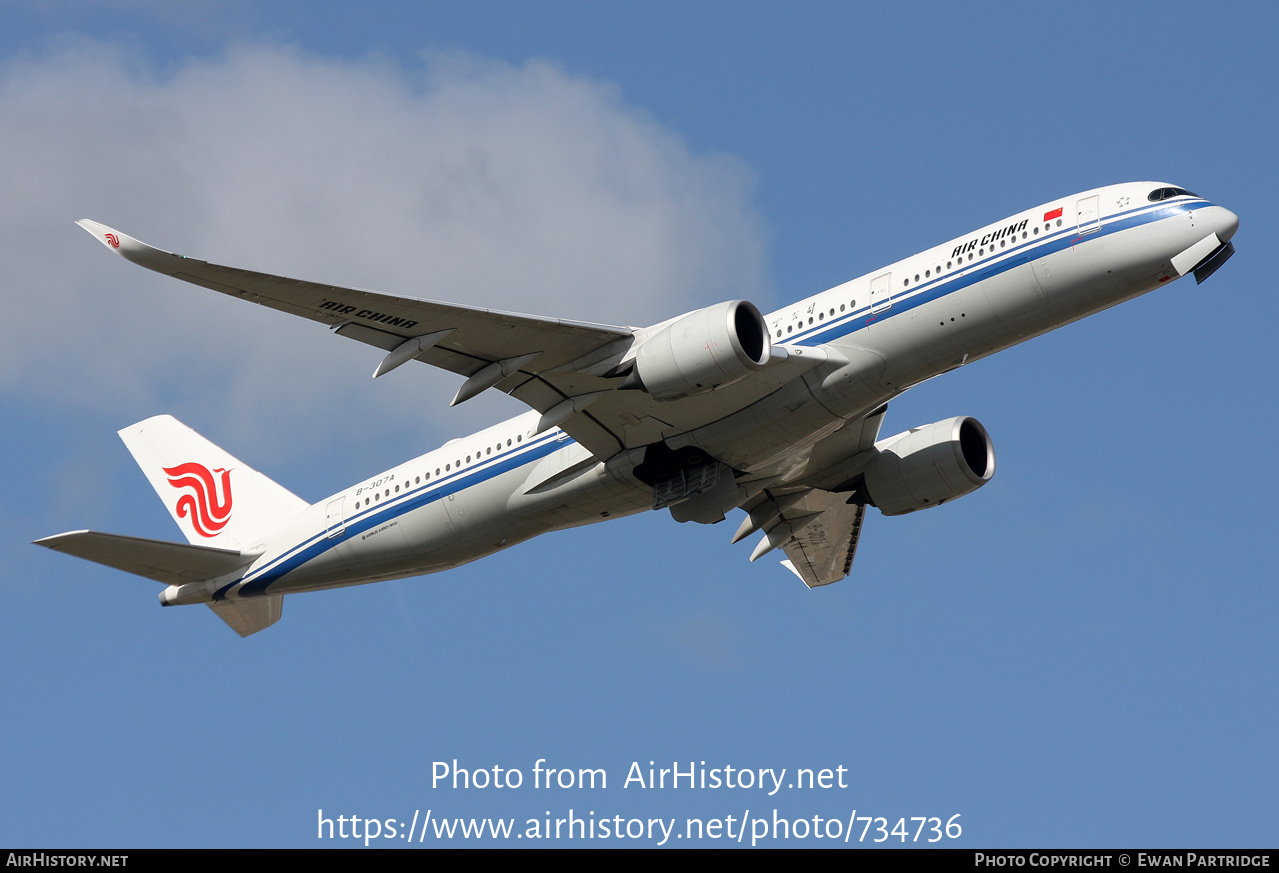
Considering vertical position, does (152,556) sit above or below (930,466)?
below

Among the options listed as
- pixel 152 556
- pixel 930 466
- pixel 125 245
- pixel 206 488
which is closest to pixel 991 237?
pixel 930 466

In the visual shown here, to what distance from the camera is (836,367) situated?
29.2 m

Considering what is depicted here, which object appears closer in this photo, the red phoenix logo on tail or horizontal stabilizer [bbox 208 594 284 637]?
horizontal stabilizer [bbox 208 594 284 637]

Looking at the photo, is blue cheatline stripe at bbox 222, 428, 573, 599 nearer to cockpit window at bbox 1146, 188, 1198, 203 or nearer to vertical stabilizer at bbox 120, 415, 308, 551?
vertical stabilizer at bbox 120, 415, 308, 551

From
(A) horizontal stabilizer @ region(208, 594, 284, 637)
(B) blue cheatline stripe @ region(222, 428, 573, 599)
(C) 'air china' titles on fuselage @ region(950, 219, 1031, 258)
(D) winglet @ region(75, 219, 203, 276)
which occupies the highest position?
(C) 'air china' titles on fuselage @ region(950, 219, 1031, 258)

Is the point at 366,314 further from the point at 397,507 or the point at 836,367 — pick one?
the point at 836,367

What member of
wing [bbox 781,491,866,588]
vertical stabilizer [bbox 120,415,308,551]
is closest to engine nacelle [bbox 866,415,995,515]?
wing [bbox 781,491,866,588]

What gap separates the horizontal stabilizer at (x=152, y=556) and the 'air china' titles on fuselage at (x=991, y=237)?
64.8 ft

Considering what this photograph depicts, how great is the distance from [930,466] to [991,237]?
8.02m

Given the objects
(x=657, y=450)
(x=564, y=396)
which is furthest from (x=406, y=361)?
(x=657, y=450)

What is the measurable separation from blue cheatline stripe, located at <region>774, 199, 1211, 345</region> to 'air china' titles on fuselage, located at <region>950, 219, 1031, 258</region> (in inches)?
14.9

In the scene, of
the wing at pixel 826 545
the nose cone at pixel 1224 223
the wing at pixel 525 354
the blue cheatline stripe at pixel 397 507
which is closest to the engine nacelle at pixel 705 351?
the wing at pixel 525 354

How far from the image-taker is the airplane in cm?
2783
